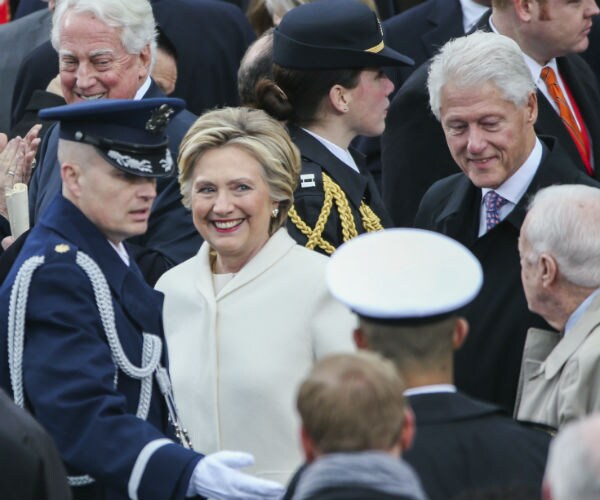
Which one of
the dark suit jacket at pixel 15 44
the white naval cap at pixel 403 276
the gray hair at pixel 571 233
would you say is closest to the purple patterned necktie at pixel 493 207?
the gray hair at pixel 571 233

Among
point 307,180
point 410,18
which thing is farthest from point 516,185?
point 410,18

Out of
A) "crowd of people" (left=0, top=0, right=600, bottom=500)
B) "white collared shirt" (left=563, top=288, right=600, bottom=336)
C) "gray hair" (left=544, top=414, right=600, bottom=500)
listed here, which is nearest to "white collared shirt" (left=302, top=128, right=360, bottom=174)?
"crowd of people" (left=0, top=0, right=600, bottom=500)

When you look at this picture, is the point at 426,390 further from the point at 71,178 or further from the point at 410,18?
the point at 410,18

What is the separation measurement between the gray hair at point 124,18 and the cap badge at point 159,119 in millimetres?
1370

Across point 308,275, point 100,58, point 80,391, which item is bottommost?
point 80,391

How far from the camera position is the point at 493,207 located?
5.80 m

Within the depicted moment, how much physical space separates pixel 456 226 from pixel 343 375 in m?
2.65

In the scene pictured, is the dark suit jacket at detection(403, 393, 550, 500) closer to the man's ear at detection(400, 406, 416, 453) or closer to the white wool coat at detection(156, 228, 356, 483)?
the man's ear at detection(400, 406, 416, 453)

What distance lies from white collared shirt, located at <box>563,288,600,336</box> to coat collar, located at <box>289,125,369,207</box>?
3.24 feet

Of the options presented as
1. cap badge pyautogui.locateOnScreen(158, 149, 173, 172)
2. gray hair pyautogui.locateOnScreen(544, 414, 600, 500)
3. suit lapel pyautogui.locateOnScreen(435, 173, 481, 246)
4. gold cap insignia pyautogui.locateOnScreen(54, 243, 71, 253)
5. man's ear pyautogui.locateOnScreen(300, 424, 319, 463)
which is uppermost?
gray hair pyautogui.locateOnScreen(544, 414, 600, 500)

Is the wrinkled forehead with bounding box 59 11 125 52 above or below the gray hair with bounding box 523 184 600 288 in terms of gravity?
above

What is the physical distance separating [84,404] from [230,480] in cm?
46

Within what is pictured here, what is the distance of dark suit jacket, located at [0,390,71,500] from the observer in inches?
151

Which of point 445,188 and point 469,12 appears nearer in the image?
point 445,188
